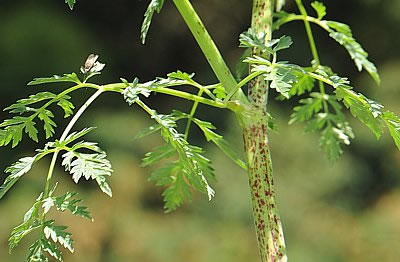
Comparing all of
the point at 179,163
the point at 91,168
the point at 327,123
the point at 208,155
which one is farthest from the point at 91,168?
the point at 208,155

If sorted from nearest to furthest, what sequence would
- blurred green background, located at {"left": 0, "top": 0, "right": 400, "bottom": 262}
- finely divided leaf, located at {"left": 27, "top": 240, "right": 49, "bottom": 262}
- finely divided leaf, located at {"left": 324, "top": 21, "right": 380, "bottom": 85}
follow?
finely divided leaf, located at {"left": 27, "top": 240, "right": 49, "bottom": 262} < finely divided leaf, located at {"left": 324, "top": 21, "right": 380, "bottom": 85} < blurred green background, located at {"left": 0, "top": 0, "right": 400, "bottom": 262}

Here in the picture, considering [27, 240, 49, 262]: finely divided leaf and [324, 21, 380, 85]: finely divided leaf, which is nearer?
[27, 240, 49, 262]: finely divided leaf

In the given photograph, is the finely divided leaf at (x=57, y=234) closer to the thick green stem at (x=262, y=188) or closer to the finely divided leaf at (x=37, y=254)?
the finely divided leaf at (x=37, y=254)

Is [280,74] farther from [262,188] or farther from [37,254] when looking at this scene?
[37,254]

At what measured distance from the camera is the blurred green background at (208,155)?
10.9 ft

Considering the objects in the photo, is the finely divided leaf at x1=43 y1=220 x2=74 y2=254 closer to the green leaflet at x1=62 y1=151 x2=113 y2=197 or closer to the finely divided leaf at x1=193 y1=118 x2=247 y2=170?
the green leaflet at x1=62 y1=151 x2=113 y2=197

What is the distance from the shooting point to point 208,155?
342 centimetres

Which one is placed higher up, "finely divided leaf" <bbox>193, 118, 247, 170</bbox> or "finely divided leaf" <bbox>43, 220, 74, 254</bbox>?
"finely divided leaf" <bbox>193, 118, 247, 170</bbox>

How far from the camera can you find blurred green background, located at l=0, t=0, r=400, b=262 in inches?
131

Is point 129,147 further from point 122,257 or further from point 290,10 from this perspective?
point 290,10

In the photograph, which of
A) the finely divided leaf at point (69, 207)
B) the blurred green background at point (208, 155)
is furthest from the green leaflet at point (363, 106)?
the blurred green background at point (208, 155)

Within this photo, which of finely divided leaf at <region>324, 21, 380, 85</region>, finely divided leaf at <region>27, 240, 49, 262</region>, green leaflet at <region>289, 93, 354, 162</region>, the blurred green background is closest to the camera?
finely divided leaf at <region>27, 240, 49, 262</region>

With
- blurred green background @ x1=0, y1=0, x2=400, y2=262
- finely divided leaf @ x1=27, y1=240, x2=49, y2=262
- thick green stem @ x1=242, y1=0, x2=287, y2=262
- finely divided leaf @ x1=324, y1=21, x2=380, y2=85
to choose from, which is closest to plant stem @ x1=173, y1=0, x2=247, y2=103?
thick green stem @ x1=242, y1=0, x2=287, y2=262

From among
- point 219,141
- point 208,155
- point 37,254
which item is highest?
point 208,155
